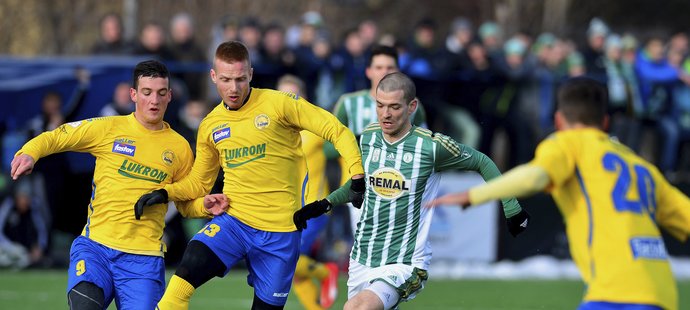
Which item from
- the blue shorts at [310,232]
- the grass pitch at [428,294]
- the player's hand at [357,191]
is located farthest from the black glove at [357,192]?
the grass pitch at [428,294]

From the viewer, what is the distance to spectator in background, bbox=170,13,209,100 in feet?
54.2

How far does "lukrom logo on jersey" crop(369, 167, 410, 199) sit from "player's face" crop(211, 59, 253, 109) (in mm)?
1026

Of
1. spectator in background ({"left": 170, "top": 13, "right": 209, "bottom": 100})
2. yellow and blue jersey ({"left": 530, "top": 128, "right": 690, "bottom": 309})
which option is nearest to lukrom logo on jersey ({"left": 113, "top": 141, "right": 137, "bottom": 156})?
yellow and blue jersey ({"left": 530, "top": 128, "right": 690, "bottom": 309})

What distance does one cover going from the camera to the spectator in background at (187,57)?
1652 cm

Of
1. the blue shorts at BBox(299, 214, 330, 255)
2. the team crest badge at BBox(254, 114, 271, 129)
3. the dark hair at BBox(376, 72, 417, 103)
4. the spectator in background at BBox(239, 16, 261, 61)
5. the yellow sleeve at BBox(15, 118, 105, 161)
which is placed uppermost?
the spectator in background at BBox(239, 16, 261, 61)

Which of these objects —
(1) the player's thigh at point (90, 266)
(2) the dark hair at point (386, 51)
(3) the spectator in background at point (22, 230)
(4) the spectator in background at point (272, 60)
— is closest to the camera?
(1) the player's thigh at point (90, 266)

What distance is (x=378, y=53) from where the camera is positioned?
10.5 metres

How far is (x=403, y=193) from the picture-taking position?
832 cm

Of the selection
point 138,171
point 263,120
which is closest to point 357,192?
point 263,120

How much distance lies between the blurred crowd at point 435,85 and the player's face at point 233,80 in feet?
20.9

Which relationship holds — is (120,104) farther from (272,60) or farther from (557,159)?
(557,159)

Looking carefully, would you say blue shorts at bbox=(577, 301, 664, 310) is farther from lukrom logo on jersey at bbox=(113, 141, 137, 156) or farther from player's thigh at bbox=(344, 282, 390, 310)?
lukrom logo on jersey at bbox=(113, 141, 137, 156)

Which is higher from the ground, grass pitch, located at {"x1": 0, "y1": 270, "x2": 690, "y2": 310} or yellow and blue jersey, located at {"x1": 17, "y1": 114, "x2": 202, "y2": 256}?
yellow and blue jersey, located at {"x1": 17, "y1": 114, "x2": 202, "y2": 256}

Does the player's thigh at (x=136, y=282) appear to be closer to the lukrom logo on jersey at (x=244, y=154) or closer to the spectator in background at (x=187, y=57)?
the lukrom logo on jersey at (x=244, y=154)
